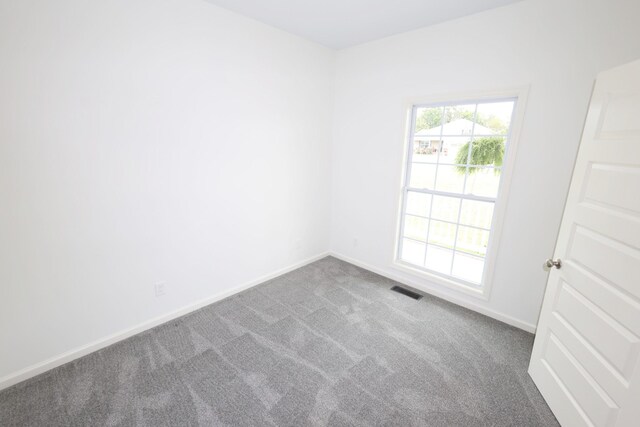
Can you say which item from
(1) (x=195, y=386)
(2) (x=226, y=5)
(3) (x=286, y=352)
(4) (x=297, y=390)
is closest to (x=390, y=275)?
(3) (x=286, y=352)

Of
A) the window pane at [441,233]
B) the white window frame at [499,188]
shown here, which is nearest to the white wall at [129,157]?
the white window frame at [499,188]

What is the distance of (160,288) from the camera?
234 centimetres

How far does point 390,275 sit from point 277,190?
1706mm

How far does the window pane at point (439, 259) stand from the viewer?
3014 mm

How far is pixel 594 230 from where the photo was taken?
144 centimetres

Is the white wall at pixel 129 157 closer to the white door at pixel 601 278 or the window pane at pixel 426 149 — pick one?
the window pane at pixel 426 149

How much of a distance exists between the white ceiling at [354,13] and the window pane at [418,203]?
65.4 inches

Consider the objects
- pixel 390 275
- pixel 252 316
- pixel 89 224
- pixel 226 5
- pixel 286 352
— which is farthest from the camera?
pixel 390 275

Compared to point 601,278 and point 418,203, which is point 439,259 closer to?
point 418,203

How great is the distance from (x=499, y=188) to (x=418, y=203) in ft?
2.70

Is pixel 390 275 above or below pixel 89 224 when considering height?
below

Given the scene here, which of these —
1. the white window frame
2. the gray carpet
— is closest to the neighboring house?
the white window frame

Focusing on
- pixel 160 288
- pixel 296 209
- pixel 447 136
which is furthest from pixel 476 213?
pixel 160 288

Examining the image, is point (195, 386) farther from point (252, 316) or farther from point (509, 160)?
point (509, 160)
